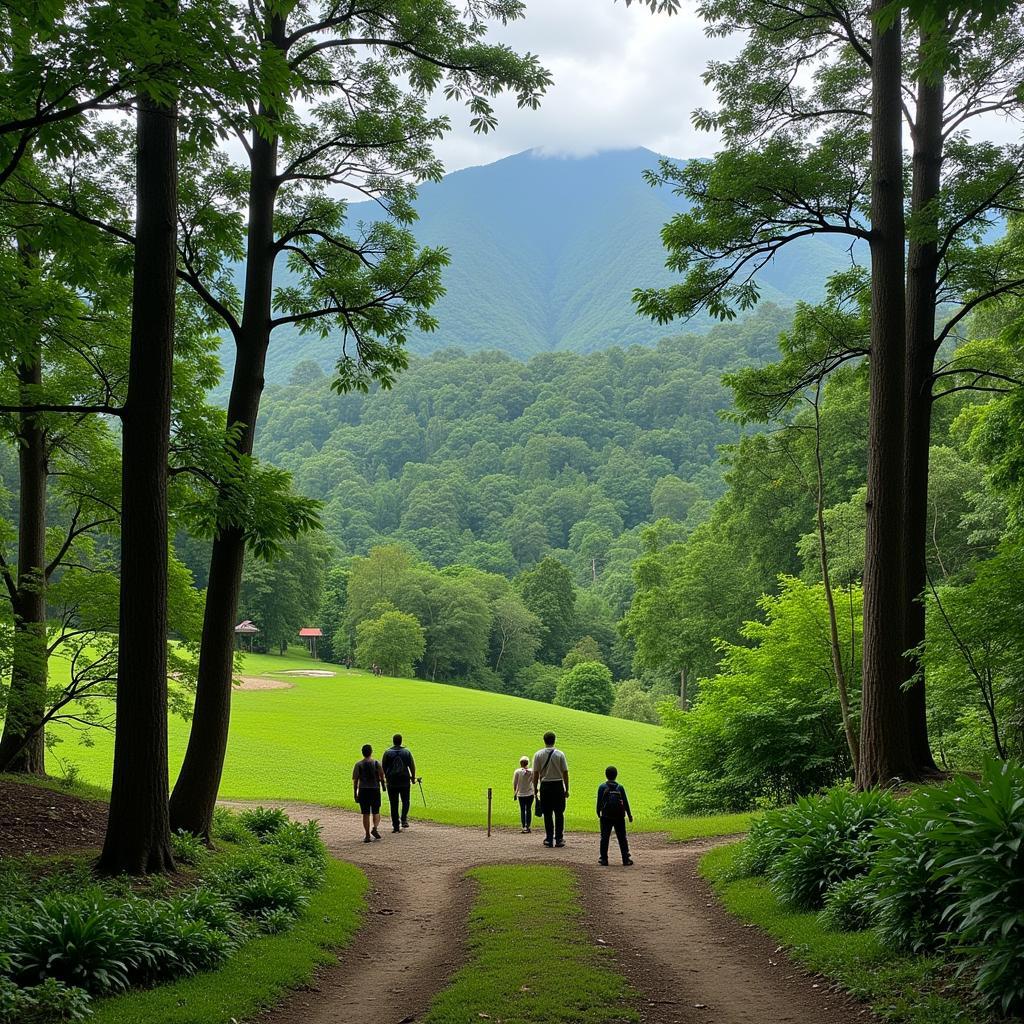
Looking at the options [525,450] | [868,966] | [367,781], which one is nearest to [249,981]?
[868,966]

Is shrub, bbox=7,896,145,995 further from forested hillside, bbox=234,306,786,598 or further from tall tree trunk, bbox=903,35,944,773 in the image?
forested hillside, bbox=234,306,786,598

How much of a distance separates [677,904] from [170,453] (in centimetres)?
764

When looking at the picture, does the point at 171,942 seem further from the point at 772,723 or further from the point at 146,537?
the point at 772,723

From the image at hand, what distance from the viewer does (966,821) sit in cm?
562

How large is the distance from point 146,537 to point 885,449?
9.10m

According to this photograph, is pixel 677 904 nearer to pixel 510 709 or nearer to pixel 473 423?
pixel 510 709

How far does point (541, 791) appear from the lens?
14422mm

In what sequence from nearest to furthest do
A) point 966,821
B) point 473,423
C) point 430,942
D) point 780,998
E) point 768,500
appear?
1. point 966,821
2. point 780,998
3. point 430,942
4. point 768,500
5. point 473,423

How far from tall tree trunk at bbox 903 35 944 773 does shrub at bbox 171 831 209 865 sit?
9204mm

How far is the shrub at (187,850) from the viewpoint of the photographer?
9492 mm

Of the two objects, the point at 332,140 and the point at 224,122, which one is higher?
the point at 332,140

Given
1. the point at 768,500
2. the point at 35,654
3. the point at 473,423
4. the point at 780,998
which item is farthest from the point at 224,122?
the point at 473,423

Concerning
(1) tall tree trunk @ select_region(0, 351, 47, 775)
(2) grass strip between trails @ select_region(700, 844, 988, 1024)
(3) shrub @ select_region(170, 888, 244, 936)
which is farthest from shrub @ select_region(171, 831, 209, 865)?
(2) grass strip between trails @ select_region(700, 844, 988, 1024)

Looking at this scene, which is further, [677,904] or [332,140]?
[332,140]
